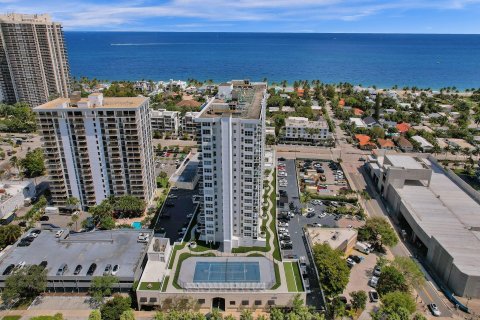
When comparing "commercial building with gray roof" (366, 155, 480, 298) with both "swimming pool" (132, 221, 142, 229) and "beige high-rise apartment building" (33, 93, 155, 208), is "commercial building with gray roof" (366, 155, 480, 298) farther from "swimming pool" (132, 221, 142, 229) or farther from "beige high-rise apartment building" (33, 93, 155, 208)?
"beige high-rise apartment building" (33, 93, 155, 208)

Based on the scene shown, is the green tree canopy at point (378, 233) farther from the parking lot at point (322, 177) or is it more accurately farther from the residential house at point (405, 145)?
the residential house at point (405, 145)

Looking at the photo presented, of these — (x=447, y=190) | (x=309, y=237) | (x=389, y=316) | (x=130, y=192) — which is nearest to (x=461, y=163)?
(x=447, y=190)

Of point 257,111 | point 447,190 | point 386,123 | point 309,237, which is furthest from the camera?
point 386,123

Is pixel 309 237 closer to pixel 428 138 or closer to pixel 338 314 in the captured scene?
pixel 338 314

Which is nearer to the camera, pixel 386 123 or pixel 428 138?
pixel 428 138

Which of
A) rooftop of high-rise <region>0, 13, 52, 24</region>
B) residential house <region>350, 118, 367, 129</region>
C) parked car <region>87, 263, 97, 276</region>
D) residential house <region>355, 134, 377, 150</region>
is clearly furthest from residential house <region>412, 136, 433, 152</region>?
rooftop of high-rise <region>0, 13, 52, 24</region>
